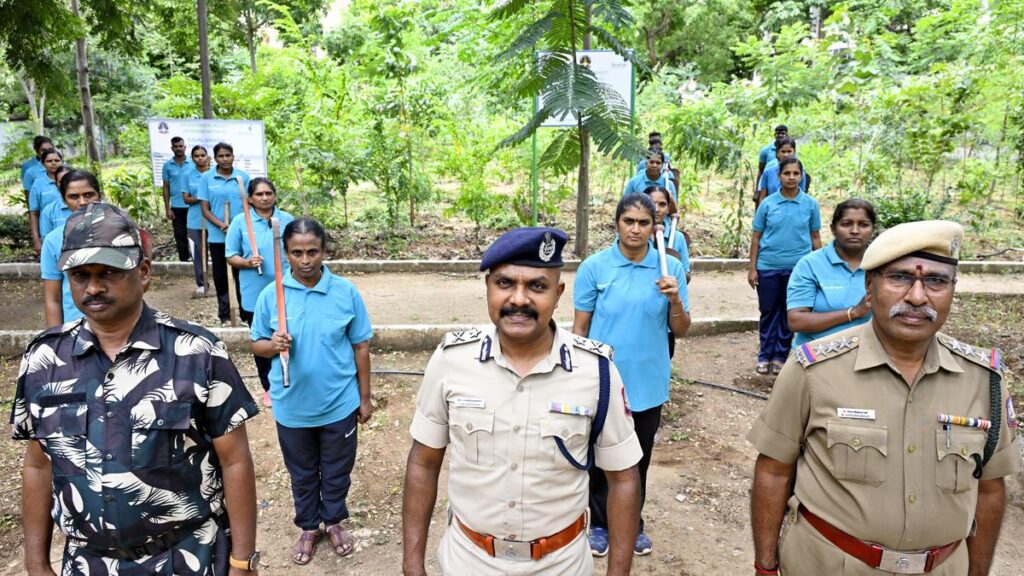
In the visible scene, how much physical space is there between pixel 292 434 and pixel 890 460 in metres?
2.85

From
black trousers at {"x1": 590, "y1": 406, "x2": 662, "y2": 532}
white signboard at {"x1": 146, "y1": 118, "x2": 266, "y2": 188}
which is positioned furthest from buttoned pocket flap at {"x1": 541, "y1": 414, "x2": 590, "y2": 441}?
white signboard at {"x1": 146, "y1": 118, "x2": 266, "y2": 188}

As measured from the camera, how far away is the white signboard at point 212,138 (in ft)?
31.0

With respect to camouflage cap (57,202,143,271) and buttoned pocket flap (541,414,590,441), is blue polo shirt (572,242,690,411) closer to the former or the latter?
buttoned pocket flap (541,414,590,441)

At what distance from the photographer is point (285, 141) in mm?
11344

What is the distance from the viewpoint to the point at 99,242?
2078 mm

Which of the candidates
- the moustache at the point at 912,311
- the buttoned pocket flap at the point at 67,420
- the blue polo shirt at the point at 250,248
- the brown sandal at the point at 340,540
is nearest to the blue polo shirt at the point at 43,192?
the blue polo shirt at the point at 250,248

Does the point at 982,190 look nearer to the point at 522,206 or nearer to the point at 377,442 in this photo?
the point at 522,206

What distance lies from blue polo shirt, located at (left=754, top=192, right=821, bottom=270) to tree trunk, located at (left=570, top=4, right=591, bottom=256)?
7.32 feet

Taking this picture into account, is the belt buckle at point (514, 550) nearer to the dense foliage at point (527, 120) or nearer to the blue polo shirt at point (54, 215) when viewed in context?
the blue polo shirt at point (54, 215)

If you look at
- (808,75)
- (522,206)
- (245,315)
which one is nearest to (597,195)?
(522,206)

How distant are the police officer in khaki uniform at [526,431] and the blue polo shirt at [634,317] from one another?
1365 mm

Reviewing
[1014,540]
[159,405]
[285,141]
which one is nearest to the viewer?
[159,405]

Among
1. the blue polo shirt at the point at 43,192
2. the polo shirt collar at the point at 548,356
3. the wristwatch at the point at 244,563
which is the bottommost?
the wristwatch at the point at 244,563

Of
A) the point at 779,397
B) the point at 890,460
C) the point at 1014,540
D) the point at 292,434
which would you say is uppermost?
the point at 779,397
